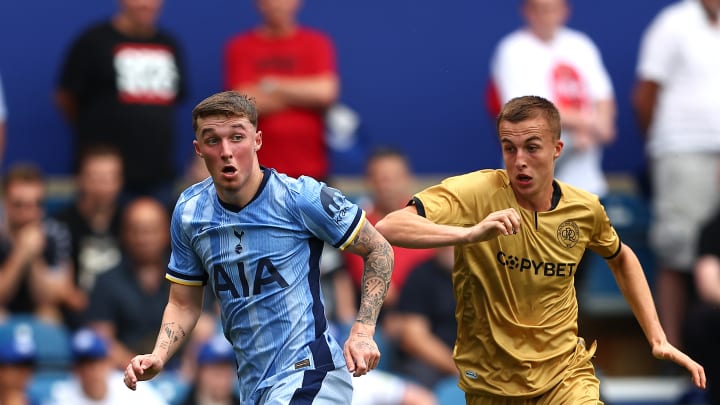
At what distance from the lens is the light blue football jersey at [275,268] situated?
19.8ft

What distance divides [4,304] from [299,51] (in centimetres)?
280

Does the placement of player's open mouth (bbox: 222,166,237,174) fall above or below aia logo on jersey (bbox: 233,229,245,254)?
above

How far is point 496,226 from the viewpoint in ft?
18.7

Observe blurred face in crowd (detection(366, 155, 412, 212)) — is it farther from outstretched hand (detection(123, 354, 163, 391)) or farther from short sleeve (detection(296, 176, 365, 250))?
outstretched hand (detection(123, 354, 163, 391))

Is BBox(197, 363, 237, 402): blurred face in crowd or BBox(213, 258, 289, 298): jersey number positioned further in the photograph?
BBox(197, 363, 237, 402): blurred face in crowd

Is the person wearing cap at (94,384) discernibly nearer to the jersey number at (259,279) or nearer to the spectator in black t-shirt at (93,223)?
the spectator in black t-shirt at (93,223)

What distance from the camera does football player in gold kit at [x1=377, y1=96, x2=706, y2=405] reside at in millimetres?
6285

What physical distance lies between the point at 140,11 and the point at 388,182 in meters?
2.20

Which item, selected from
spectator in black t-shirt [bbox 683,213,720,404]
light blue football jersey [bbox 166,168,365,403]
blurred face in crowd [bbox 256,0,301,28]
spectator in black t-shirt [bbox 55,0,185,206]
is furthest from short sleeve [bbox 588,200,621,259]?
spectator in black t-shirt [bbox 55,0,185,206]

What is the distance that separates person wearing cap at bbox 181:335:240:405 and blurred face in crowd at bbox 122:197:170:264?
3.22ft

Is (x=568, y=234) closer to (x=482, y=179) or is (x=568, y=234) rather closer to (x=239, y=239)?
(x=482, y=179)

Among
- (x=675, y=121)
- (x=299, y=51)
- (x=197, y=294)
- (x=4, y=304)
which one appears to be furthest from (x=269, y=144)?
(x=197, y=294)

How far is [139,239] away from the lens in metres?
9.88

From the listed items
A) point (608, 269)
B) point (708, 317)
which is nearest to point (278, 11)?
point (608, 269)
